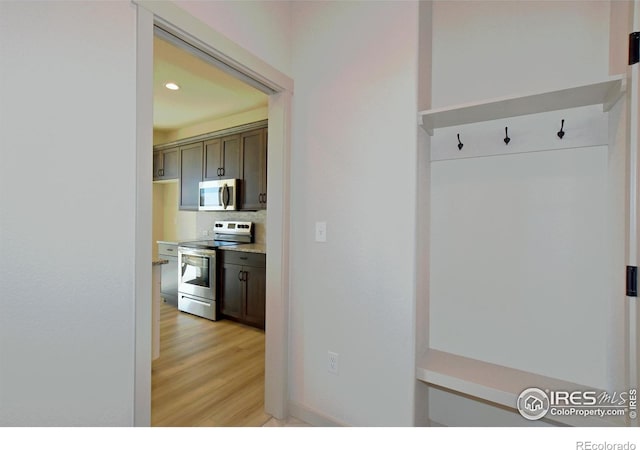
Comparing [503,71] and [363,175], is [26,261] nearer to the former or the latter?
[363,175]

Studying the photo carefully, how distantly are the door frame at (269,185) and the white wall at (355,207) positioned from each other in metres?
0.09

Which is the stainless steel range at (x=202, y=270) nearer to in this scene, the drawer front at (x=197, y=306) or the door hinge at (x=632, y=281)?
the drawer front at (x=197, y=306)

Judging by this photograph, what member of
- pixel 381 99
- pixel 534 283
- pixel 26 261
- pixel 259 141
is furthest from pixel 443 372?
pixel 259 141

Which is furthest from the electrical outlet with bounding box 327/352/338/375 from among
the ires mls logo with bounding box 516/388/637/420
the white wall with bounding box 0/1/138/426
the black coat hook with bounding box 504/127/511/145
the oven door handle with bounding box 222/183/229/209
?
the oven door handle with bounding box 222/183/229/209

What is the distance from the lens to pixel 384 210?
69.2 inches

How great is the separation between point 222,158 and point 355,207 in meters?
2.93

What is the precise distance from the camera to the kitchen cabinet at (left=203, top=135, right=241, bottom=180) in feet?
13.5

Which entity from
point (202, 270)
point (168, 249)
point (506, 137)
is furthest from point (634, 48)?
point (168, 249)

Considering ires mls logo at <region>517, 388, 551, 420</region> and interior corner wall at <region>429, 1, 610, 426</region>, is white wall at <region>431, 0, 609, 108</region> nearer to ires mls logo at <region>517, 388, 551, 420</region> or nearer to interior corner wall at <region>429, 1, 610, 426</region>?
interior corner wall at <region>429, 1, 610, 426</region>

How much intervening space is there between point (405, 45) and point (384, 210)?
0.88 metres

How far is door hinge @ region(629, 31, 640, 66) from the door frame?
1.62 metres

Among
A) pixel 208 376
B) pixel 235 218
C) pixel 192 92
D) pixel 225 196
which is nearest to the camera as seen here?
pixel 208 376

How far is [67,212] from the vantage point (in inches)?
44.1
